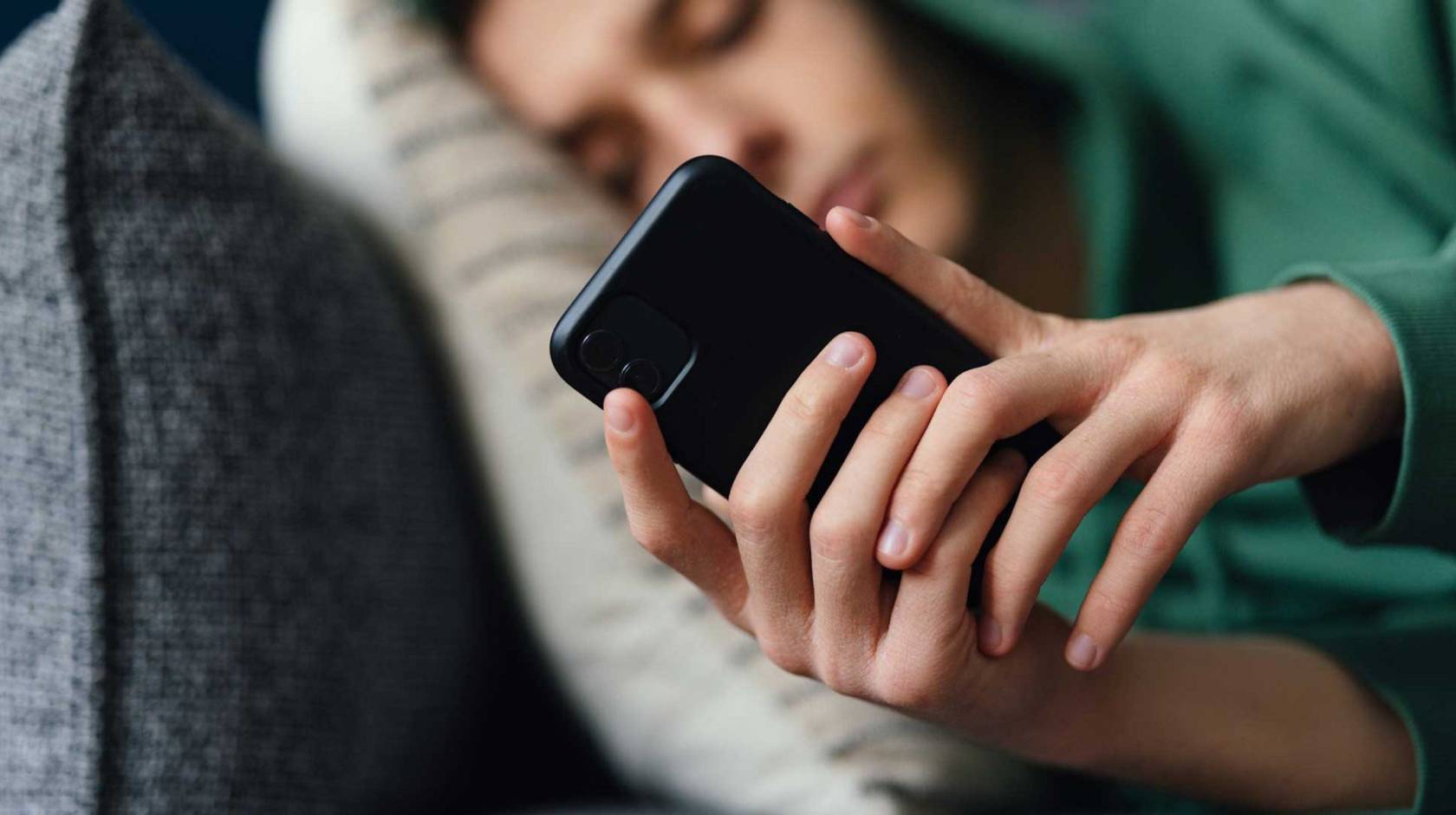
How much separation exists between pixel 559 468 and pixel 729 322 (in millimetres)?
223

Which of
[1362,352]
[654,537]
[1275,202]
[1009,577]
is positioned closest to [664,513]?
[654,537]

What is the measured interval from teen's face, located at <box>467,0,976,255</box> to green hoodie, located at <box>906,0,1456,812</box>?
12cm

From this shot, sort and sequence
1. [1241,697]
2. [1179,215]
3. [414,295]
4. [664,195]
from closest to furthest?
[664,195] < [1241,697] < [414,295] < [1179,215]

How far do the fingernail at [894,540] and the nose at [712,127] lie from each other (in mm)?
410

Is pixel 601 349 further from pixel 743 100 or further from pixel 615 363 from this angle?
pixel 743 100

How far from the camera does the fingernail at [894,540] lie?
0.32 m

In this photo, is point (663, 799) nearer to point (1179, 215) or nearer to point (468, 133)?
point (468, 133)

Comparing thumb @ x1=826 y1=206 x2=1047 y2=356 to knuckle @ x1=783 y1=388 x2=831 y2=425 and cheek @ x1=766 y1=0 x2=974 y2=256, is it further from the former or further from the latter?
cheek @ x1=766 y1=0 x2=974 y2=256

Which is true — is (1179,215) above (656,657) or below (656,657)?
above

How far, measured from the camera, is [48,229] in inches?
15.0

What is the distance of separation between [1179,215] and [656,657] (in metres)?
0.52

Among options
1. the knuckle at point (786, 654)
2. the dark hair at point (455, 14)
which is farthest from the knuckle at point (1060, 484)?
the dark hair at point (455, 14)

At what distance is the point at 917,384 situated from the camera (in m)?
0.33

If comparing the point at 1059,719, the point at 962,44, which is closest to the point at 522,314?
the point at 1059,719
